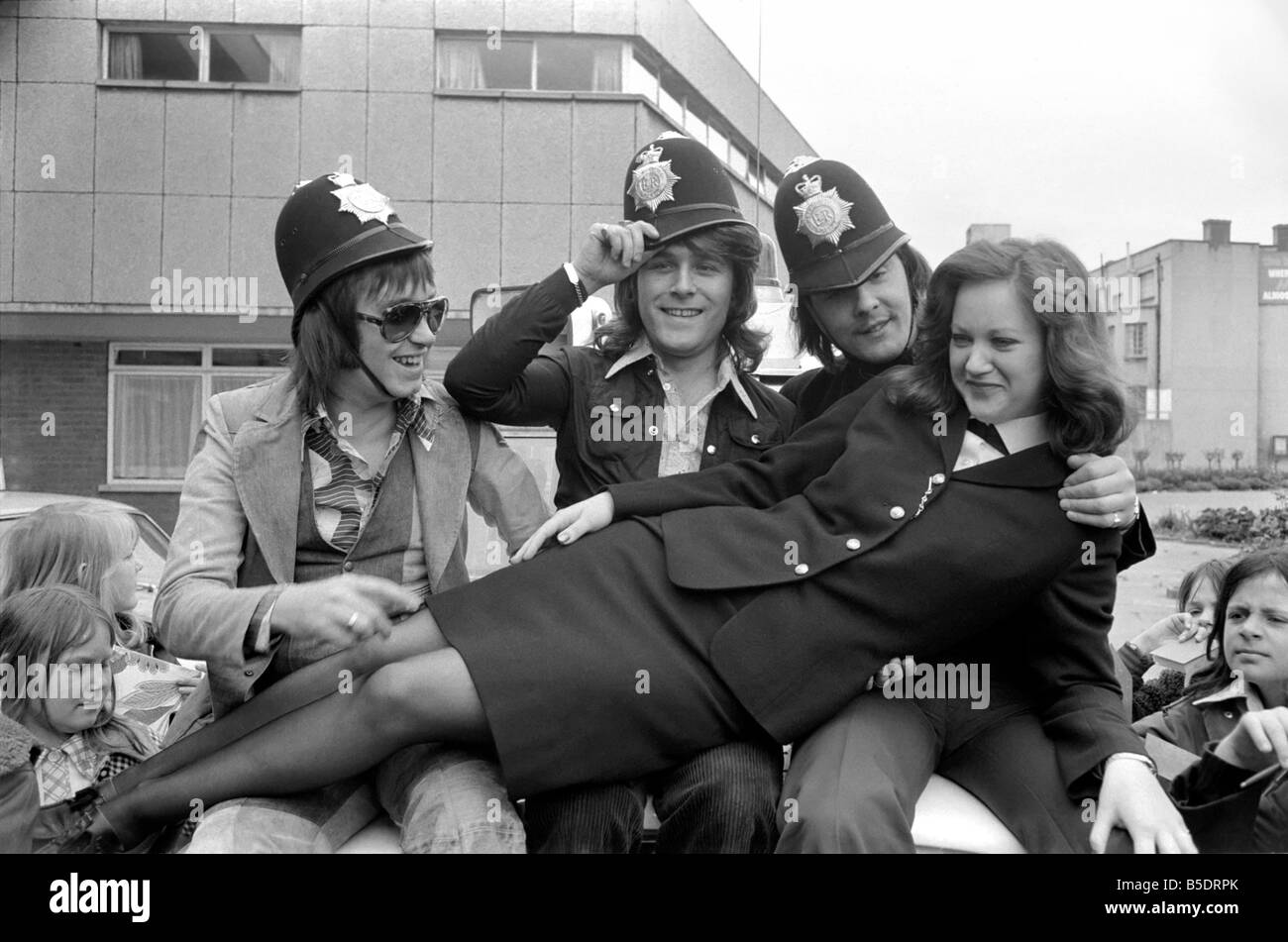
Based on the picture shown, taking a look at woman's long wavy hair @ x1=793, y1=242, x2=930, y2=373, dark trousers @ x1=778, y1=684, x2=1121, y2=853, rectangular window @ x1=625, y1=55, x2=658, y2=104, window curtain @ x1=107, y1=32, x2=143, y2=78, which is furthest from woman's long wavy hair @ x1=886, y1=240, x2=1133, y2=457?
window curtain @ x1=107, y1=32, x2=143, y2=78

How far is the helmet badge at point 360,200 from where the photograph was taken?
1.86 m

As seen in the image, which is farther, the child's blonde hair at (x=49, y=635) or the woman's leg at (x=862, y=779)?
the child's blonde hair at (x=49, y=635)

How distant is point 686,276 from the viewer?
2.00 meters

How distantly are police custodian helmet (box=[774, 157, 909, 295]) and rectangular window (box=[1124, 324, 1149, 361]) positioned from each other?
42 centimetres

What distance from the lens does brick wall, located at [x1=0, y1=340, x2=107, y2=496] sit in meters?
1.87

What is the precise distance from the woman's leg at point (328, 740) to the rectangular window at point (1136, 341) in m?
1.22

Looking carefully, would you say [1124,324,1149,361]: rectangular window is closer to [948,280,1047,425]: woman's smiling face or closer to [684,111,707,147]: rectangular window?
[948,280,1047,425]: woman's smiling face

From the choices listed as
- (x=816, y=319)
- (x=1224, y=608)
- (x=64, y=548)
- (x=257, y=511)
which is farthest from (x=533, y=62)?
(x=1224, y=608)

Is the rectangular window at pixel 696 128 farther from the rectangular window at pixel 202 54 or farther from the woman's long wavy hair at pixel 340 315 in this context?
the rectangular window at pixel 202 54

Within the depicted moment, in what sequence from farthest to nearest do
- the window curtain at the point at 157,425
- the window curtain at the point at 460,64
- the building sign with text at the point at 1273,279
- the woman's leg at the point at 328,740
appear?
the window curtain at the point at 157,425 → the building sign with text at the point at 1273,279 → the window curtain at the point at 460,64 → the woman's leg at the point at 328,740

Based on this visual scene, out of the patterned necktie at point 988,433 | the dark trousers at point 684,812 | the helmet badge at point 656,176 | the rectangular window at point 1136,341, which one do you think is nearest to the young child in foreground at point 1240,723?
the rectangular window at point 1136,341

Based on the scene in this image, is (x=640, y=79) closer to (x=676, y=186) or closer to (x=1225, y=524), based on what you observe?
(x=676, y=186)
